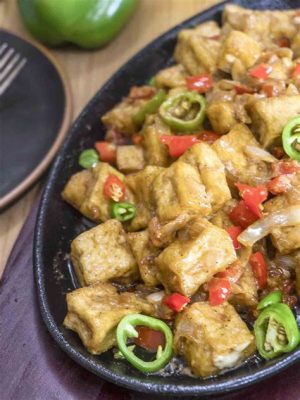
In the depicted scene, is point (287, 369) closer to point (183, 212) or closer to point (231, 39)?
point (183, 212)

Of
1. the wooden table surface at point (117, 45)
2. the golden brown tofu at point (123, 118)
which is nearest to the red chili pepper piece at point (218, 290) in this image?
the golden brown tofu at point (123, 118)

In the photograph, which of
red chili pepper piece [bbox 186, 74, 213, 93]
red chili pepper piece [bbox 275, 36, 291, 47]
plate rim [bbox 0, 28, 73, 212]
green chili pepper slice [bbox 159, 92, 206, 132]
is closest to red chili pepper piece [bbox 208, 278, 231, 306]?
green chili pepper slice [bbox 159, 92, 206, 132]

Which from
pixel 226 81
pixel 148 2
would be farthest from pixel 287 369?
pixel 148 2

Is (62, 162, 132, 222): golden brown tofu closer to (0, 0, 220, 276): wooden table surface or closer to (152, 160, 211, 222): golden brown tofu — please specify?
(152, 160, 211, 222): golden brown tofu

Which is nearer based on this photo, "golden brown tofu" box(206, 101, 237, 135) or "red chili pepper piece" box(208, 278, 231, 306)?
"red chili pepper piece" box(208, 278, 231, 306)

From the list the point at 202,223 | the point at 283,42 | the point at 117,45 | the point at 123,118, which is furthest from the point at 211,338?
the point at 117,45

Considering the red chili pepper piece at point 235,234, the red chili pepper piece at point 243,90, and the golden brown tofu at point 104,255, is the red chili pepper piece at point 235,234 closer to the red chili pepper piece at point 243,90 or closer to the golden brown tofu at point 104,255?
the golden brown tofu at point 104,255

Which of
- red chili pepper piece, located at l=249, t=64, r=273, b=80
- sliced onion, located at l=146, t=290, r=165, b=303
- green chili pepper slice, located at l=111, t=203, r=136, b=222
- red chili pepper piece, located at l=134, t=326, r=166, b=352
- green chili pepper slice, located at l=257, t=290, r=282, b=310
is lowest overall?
green chili pepper slice, located at l=257, t=290, r=282, b=310
